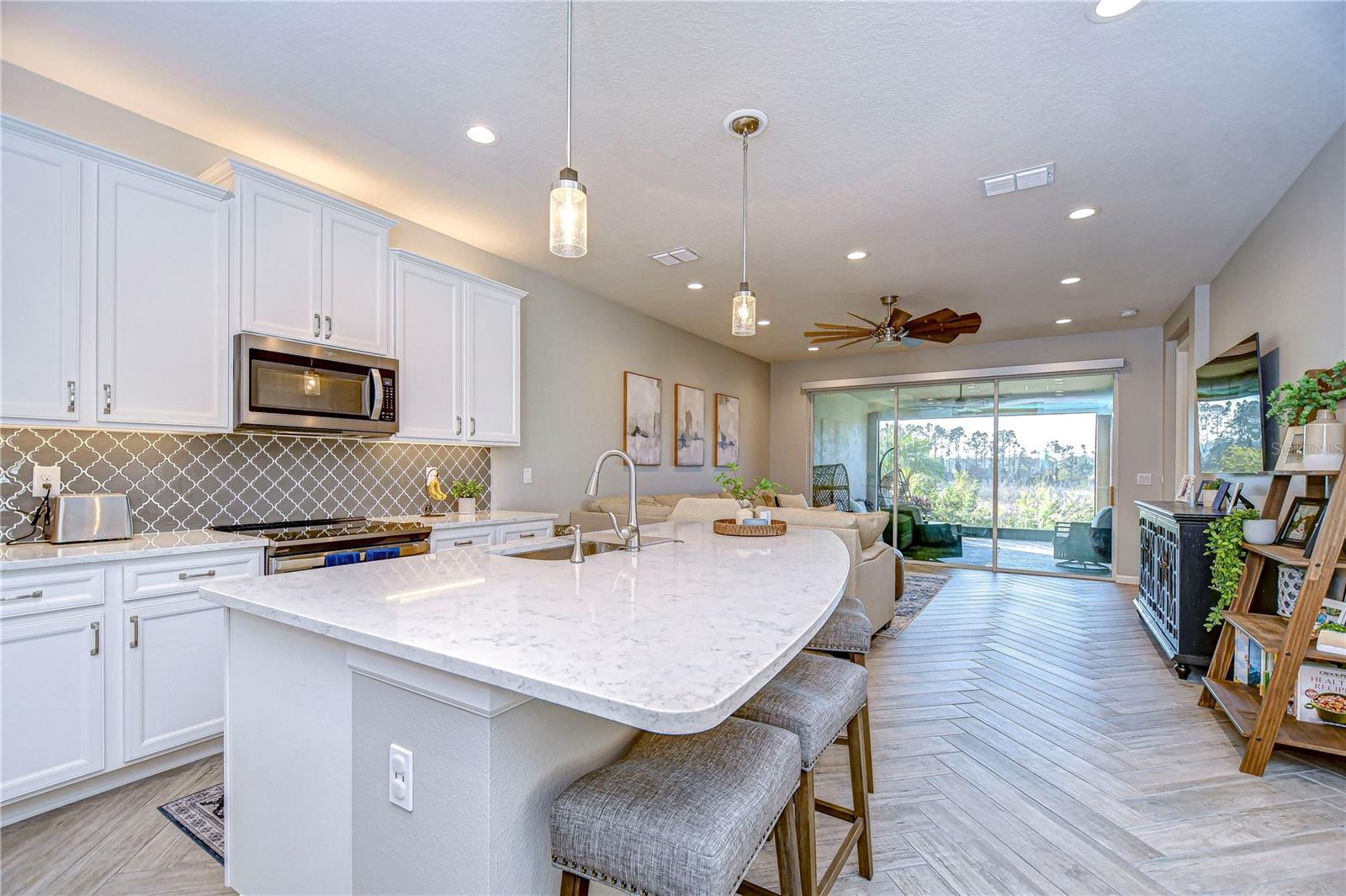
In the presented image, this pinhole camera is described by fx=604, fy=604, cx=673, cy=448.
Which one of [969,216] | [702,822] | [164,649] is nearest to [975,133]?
[969,216]

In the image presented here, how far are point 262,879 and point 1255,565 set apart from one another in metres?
4.15

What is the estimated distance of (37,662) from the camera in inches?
79.4

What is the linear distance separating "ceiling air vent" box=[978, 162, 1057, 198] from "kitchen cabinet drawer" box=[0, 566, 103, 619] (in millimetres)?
4093

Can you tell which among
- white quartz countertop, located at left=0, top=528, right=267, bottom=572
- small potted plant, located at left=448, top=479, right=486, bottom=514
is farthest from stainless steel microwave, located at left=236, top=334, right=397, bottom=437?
small potted plant, located at left=448, top=479, right=486, bottom=514

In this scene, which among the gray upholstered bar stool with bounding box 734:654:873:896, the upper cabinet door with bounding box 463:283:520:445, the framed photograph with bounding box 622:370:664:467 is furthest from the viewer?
the framed photograph with bounding box 622:370:664:467

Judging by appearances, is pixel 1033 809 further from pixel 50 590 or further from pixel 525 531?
pixel 50 590

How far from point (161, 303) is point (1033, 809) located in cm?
386

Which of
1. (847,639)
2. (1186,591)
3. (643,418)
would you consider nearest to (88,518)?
(847,639)

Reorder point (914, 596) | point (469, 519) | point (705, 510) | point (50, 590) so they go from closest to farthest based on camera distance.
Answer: point (50, 590)
point (469, 519)
point (705, 510)
point (914, 596)

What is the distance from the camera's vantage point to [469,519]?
351 cm

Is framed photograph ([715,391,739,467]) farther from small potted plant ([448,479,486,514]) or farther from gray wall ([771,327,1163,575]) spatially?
small potted plant ([448,479,486,514])

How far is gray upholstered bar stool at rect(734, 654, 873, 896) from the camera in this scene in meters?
1.39

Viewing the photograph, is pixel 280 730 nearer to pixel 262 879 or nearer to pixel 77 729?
pixel 262 879

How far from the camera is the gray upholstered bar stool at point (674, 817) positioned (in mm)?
933
